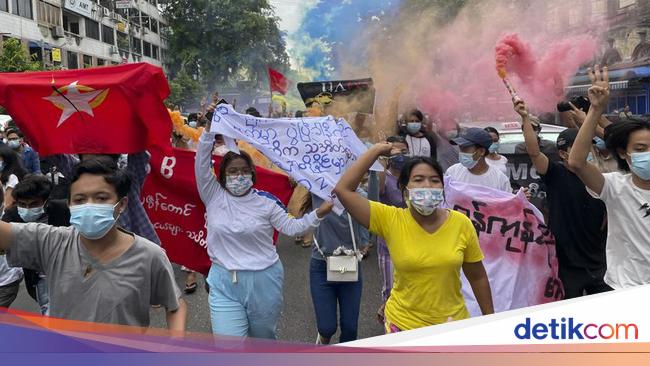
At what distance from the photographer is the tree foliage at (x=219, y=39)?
25.9m

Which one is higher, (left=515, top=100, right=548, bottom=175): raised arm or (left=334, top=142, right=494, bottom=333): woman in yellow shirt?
(left=515, top=100, right=548, bottom=175): raised arm

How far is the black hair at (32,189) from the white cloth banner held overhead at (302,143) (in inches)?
51.9

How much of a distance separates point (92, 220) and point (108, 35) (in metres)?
50.2

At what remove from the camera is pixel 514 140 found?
352 inches

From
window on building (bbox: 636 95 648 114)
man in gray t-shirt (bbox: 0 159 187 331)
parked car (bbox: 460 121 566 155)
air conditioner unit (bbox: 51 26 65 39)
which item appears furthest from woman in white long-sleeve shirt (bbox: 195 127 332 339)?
air conditioner unit (bbox: 51 26 65 39)

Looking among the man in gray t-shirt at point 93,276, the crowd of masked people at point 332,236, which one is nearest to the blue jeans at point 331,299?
the crowd of masked people at point 332,236

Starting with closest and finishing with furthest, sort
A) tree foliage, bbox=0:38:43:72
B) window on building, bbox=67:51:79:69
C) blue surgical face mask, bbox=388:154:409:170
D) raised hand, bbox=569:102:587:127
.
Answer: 1. raised hand, bbox=569:102:587:127
2. blue surgical face mask, bbox=388:154:409:170
3. tree foliage, bbox=0:38:43:72
4. window on building, bbox=67:51:79:69

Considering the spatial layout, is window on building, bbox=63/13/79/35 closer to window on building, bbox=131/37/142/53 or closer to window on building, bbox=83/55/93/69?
window on building, bbox=83/55/93/69

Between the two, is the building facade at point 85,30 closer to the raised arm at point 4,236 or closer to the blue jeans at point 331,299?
the blue jeans at point 331,299

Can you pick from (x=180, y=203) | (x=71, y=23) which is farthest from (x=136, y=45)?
(x=180, y=203)

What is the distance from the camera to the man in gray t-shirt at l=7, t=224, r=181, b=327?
7.04ft

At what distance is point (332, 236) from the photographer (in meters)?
4.10

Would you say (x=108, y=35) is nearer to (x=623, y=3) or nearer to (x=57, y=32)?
(x=57, y=32)

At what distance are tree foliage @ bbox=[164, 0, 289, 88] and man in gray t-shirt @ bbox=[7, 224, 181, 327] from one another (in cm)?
2009
